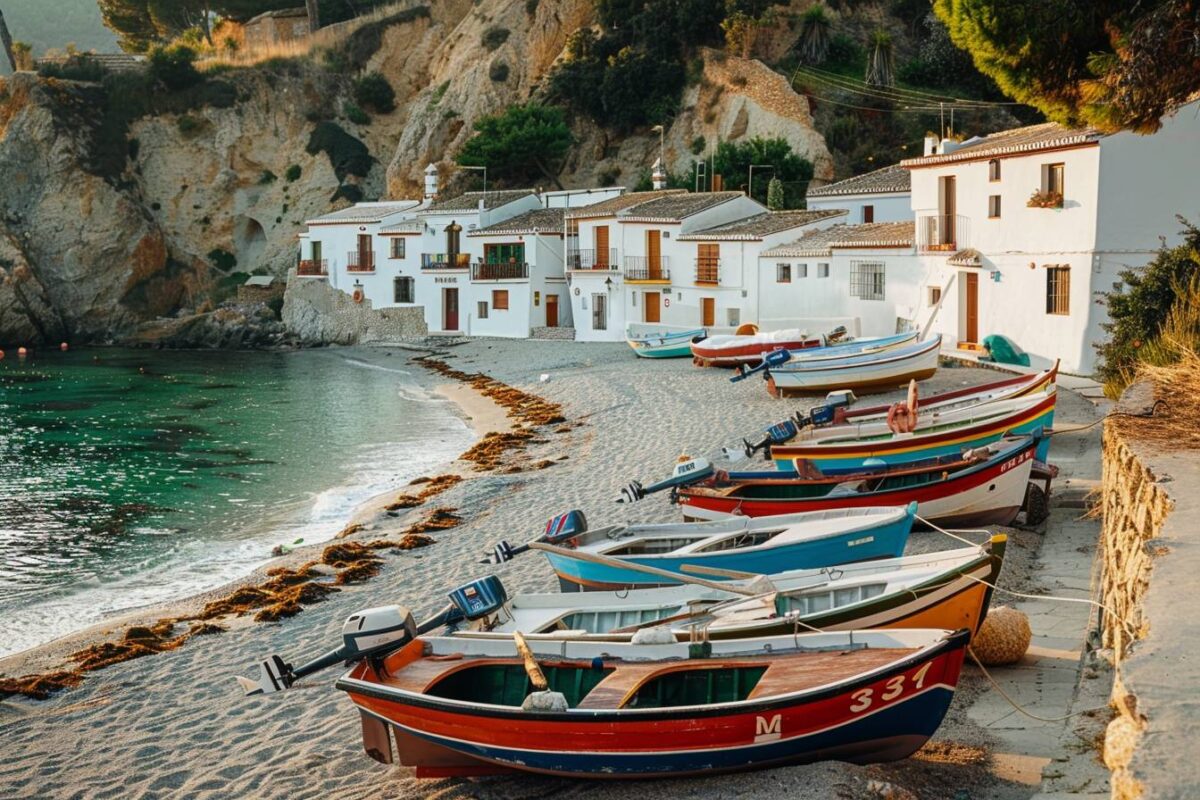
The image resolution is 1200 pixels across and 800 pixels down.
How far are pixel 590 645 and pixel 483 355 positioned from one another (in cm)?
3948

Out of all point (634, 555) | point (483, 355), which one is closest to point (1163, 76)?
point (634, 555)

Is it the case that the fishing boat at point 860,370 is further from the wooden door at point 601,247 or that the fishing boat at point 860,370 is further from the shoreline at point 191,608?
the wooden door at point 601,247

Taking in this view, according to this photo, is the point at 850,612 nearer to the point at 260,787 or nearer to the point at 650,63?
→ the point at 260,787

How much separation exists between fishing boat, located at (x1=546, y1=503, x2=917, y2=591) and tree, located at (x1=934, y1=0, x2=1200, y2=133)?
296 inches

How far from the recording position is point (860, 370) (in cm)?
2973

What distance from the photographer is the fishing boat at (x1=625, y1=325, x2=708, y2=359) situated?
135 feet

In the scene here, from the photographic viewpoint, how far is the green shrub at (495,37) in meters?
70.6

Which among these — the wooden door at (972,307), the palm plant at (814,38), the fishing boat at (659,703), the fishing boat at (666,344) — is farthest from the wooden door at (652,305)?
the fishing boat at (659,703)

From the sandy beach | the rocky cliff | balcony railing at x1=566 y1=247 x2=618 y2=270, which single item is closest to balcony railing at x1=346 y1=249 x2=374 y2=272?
the rocky cliff

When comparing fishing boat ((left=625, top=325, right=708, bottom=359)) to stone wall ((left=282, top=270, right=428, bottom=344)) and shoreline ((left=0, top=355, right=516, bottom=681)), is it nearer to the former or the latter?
shoreline ((left=0, top=355, right=516, bottom=681))

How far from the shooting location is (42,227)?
2667 inches

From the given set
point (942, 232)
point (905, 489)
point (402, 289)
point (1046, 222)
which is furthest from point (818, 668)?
point (402, 289)

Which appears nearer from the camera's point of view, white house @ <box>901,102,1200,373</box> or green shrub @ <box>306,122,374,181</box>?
white house @ <box>901,102,1200,373</box>

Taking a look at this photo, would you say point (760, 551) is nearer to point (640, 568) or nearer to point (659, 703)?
point (640, 568)
